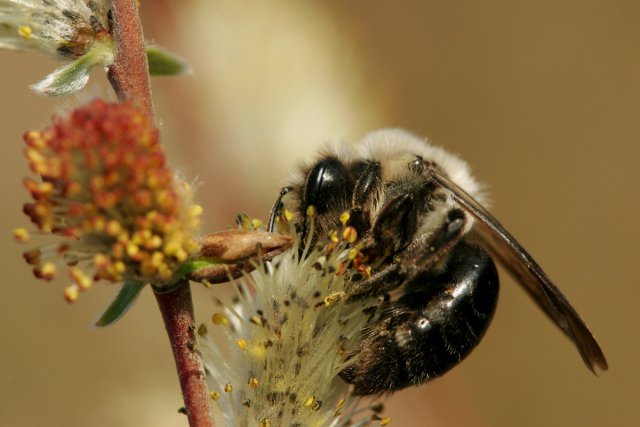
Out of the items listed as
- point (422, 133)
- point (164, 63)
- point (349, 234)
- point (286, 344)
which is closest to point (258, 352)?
point (286, 344)

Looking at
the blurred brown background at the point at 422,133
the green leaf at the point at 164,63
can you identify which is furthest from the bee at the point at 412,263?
the blurred brown background at the point at 422,133

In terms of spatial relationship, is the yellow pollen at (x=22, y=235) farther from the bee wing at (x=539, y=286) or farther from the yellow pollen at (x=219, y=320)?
the bee wing at (x=539, y=286)

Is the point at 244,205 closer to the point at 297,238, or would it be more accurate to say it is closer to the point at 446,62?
the point at 446,62

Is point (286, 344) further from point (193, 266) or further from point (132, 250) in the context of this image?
point (132, 250)

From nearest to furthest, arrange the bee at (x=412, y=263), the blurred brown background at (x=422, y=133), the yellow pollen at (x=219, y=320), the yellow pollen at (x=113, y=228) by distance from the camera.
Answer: the yellow pollen at (x=113, y=228), the yellow pollen at (x=219, y=320), the bee at (x=412, y=263), the blurred brown background at (x=422, y=133)

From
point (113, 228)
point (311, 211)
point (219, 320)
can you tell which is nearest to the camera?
point (113, 228)

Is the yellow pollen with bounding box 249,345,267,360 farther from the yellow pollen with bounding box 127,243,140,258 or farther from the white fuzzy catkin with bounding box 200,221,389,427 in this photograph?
the yellow pollen with bounding box 127,243,140,258
